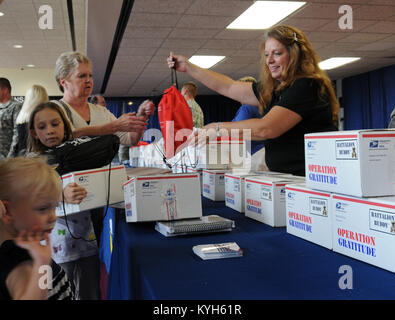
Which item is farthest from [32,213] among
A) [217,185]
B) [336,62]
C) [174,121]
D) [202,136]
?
[336,62]

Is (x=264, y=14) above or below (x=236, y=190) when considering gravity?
above

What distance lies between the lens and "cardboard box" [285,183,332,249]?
91 centimetres

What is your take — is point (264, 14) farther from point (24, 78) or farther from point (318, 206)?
point (24, 78)

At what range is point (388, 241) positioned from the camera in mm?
732

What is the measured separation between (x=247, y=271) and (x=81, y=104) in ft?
4.15

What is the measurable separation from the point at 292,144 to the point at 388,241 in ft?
2.54

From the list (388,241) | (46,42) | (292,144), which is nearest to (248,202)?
(292,144)

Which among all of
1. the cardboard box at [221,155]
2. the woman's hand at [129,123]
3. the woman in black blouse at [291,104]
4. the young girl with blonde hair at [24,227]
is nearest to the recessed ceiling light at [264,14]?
the cardboard box at [221,155]

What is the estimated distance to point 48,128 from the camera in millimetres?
1312

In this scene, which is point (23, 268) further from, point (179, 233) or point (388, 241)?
point (388, 241)

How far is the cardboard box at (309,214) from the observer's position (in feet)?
2.98

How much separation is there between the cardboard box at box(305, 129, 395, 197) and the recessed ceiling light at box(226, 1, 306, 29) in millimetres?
3441

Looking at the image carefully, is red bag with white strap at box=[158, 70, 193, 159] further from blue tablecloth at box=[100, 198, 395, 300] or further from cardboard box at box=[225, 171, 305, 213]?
blue tablecloth at box=[100, 198, 395, 300]

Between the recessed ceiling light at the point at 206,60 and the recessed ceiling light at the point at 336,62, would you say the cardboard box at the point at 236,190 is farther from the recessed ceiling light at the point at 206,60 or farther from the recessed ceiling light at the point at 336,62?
the recessed ceiling light at the point at 336,62
